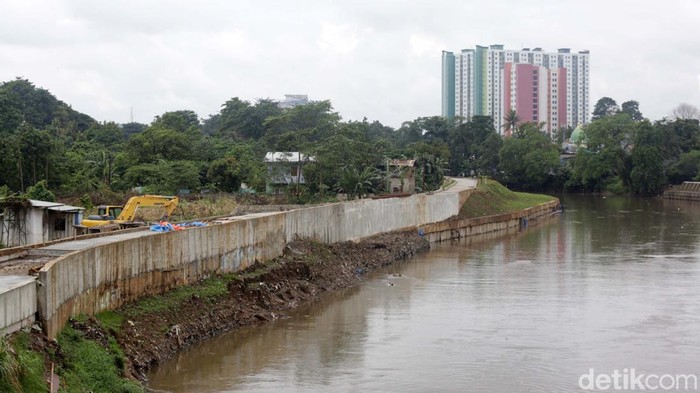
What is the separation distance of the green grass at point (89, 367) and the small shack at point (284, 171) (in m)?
49.3

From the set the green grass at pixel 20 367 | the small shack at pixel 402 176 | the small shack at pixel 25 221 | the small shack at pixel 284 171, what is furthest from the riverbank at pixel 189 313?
the small shack at pixel 402 176

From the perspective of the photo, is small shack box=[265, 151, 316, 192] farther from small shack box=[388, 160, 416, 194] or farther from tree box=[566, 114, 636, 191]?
tree box=[566, 114, 636, 191]

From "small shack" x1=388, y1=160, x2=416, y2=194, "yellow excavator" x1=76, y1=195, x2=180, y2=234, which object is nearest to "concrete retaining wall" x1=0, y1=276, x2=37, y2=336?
"yellow excavator" x1=76, y1=195, x2=180, y2=234

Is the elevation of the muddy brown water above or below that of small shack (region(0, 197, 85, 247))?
below

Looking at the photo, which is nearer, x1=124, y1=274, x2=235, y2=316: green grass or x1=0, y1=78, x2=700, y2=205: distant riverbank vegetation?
x1=124, y1=274, x2=235, y2=316: green grass

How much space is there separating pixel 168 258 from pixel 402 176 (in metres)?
53.6

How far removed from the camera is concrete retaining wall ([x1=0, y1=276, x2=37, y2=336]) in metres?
16.6

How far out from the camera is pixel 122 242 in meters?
25.0

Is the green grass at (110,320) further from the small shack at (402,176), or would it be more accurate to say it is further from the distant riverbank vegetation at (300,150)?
the small shack at (402,176)

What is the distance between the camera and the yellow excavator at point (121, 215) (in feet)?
116

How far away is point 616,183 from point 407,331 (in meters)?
95.4

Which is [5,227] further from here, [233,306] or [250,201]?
[250,201]

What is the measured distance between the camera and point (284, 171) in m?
71.5

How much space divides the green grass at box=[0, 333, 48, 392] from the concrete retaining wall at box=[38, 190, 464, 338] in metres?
1.53
